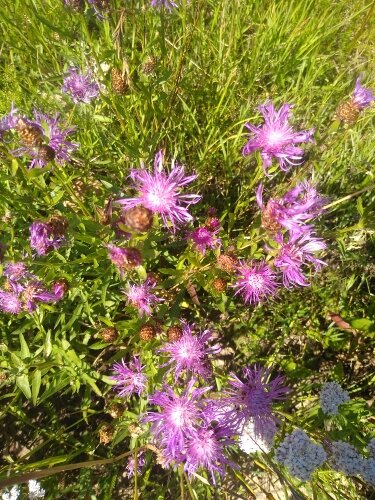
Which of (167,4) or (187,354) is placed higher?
(167,4)

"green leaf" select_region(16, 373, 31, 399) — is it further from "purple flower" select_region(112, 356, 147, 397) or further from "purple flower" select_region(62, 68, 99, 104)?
"purple flower" select_region(62, 68, 99, 104)

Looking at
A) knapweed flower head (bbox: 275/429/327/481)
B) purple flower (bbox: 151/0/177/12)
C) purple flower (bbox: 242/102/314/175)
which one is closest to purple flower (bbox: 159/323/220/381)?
knapweed flower head (bbox: 275/429/327/481)

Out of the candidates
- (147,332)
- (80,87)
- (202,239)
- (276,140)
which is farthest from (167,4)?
(147,332)

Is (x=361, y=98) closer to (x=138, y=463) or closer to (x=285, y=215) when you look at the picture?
(x=285, y=215)

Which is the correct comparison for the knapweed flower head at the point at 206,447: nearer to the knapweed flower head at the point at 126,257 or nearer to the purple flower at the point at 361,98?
the knapweed flower head at the point at 126,257

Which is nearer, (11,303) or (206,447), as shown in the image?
(206,447)

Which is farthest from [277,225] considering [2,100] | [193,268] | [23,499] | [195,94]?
[2,100]

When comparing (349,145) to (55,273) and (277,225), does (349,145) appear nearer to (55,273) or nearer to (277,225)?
(277,225)
